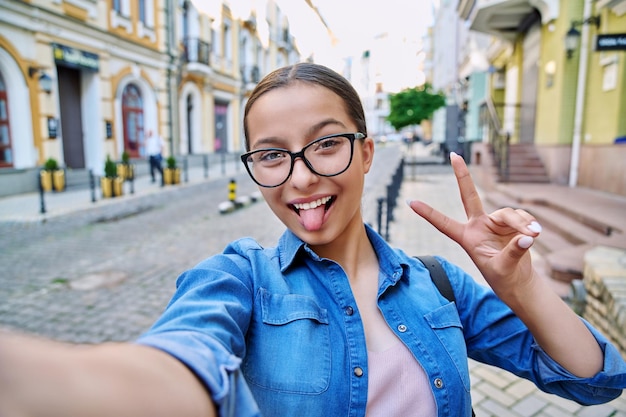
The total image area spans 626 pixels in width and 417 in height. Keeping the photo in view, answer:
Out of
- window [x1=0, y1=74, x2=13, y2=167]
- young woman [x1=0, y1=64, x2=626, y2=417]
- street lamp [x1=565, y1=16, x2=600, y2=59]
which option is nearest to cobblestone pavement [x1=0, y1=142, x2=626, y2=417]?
young woman [x1=0, y1=64, x2=626, y2=417]

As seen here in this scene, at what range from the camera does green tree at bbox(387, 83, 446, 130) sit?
1842cm

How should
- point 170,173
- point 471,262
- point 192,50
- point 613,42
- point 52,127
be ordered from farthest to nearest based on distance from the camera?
point 192,50
point 170,173
point 52,127
point 613,42
point 471,262

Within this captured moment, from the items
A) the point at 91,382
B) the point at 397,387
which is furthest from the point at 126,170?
the point at 91,382

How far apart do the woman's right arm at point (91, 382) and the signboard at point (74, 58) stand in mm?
15127

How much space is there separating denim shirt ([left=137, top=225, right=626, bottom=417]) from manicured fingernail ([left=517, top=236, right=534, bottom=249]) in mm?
310

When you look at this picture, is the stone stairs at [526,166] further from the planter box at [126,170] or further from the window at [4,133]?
the window at [4,133]

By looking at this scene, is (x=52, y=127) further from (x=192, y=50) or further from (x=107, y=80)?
(x=192, y=50)

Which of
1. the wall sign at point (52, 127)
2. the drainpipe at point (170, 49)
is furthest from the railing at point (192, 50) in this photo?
the wall sign at point (52, 127)

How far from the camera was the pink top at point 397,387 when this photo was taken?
1.10 m

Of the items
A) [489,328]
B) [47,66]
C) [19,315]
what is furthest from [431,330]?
[47,66]

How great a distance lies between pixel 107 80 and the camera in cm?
1520

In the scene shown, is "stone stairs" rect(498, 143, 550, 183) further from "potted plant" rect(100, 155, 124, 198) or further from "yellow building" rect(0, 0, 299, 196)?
"yellow building" rect(0, 0, 299, 196)

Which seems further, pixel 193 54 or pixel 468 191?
pixel 193 54

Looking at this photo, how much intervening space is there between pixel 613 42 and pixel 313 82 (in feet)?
23.1
